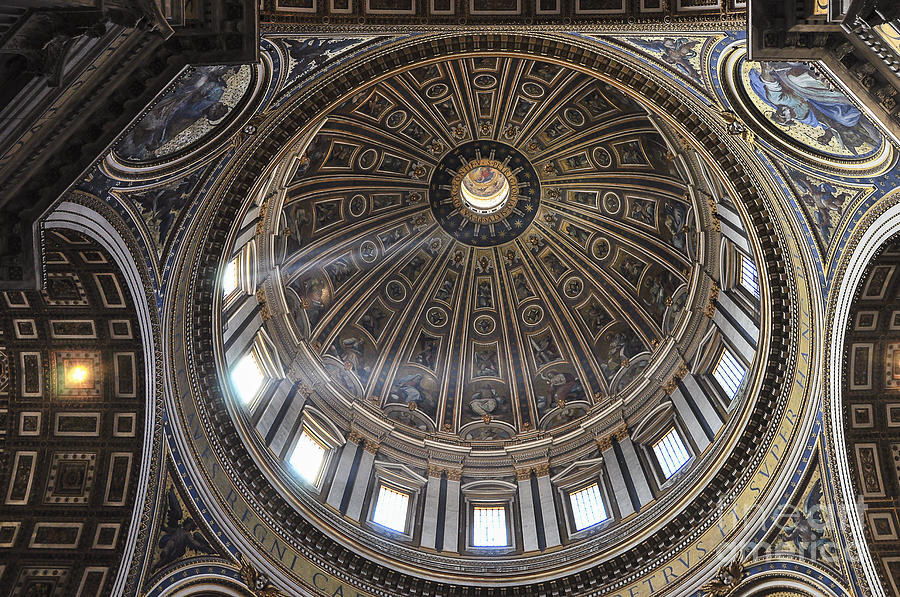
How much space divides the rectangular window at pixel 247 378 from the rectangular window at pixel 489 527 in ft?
27.1

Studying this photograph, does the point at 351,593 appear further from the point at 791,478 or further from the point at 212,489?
the point at 791,478

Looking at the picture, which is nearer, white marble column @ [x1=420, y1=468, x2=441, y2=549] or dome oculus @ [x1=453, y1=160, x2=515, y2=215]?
white marble column @ [x1=420, y1=468, x2=441, y2=549]

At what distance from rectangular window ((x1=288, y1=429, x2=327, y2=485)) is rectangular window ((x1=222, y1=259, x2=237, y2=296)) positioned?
5.31 meters

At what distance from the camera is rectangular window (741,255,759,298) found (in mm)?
21991

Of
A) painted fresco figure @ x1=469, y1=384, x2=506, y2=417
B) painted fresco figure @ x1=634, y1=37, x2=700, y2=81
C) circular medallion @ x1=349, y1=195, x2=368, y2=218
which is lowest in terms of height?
painted fresco figure @ x1=634, y1=37, x2=700, y2=81

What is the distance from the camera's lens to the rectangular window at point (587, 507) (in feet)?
79.7

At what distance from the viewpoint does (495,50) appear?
17484mm

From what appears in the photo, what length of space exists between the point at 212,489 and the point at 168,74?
10.7 meters

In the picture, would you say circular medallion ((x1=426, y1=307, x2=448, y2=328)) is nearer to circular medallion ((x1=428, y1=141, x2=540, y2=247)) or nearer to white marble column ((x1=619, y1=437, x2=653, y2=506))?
circular medallion ((x1=428, y1=141, x2=540, y2=247))

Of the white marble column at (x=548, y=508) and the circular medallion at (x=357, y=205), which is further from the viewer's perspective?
the circular medallion at (x=357, y=205)

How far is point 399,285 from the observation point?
3300 cm

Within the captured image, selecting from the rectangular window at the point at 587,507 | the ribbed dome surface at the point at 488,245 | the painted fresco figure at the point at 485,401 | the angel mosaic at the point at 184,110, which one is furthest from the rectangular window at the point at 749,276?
the angel mosaic at the point at 184,110

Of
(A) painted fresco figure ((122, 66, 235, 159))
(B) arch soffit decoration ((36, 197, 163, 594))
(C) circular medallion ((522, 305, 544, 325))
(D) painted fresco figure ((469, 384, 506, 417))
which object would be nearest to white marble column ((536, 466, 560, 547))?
(D) painted fresco figure ((469, 384, 506, 417))

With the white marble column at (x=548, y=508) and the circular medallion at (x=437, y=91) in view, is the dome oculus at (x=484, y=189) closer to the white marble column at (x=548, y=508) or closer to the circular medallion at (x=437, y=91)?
the circular medallion at (x=437, y=91)
